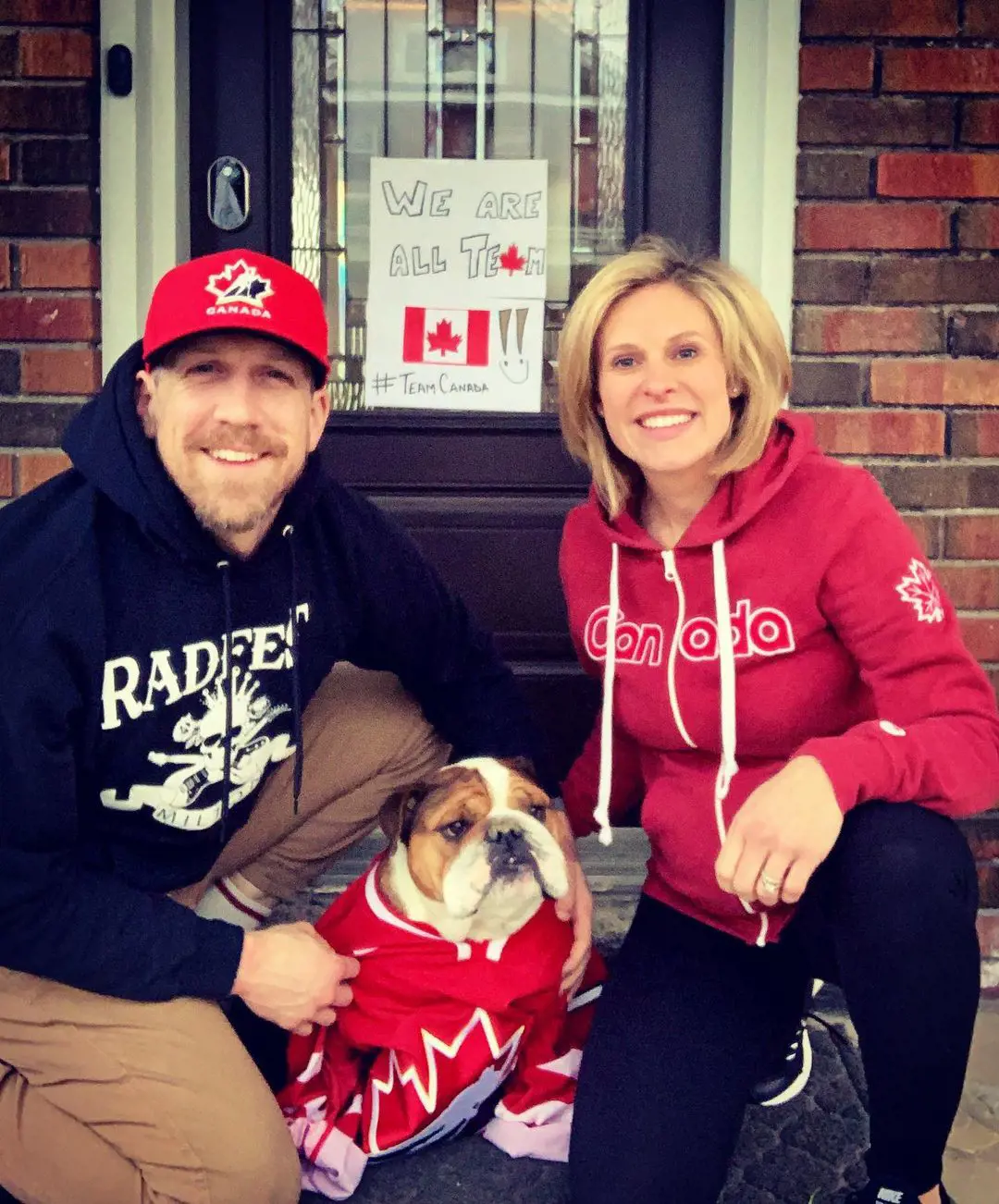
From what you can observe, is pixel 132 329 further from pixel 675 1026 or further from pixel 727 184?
pixel 675 1026

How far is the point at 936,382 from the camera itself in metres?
3.10

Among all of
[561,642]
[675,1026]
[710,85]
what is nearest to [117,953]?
[675,1026]

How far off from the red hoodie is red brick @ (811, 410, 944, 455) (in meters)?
1.00

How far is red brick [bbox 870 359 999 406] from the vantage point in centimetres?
309

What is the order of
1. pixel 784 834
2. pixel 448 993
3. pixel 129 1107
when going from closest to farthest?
pixel 784 834, pixel 129 1107, pixel 448 993

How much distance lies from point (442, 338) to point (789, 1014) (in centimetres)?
201

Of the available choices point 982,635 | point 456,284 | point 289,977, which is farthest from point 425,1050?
point 456,284

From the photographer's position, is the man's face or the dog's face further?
the dog's face

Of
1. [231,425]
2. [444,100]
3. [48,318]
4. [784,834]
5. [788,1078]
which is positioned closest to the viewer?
[784,834]

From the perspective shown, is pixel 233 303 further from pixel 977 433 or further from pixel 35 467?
pixel 977 433

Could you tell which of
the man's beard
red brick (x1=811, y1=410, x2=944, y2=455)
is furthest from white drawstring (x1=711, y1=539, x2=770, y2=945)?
red brick (x1=811, y1=410, x2=944, y2=455)

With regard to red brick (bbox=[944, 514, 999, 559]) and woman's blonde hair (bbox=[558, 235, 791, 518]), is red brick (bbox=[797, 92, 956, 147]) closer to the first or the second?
red brick (bbox=[944, 514, 999, 559])

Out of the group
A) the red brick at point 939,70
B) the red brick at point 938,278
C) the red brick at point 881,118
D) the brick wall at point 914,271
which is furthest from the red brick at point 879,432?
the red brick at point 939,70

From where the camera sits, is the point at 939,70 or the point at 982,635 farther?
the point at 982,635
